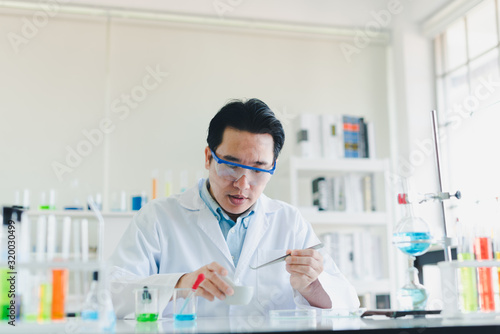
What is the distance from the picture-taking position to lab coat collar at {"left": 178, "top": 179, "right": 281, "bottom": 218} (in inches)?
85.7

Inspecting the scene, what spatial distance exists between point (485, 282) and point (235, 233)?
934mm

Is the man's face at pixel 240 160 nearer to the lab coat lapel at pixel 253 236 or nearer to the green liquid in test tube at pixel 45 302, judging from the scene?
the lab coat lapel at pixel 253 236

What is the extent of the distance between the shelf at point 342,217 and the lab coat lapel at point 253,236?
1304 millimetres

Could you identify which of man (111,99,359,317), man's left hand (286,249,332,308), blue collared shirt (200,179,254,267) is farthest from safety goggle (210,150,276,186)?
man's left hand (286,249,332,308)

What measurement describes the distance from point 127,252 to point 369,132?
7.19ft

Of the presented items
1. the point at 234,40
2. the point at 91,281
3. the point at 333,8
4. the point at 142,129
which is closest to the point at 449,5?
the point at 333,8

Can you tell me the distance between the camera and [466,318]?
143 cm

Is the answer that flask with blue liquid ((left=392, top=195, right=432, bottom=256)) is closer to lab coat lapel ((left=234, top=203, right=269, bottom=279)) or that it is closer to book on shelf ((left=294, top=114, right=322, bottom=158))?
lab coat lapel ((left=234, top=203, right=269, bottom=279))

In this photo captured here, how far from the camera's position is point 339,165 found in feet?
11.9

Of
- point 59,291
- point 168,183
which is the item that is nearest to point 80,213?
point 168,183

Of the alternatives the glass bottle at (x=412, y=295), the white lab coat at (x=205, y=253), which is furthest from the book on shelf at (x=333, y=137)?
the glass bottle at (x=412, y=295)

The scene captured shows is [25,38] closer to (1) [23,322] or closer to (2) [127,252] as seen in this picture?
(2) [127,252]

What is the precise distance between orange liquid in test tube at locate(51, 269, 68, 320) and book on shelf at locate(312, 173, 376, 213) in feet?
8.22

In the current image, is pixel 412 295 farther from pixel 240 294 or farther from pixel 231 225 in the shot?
pixel 231 225
